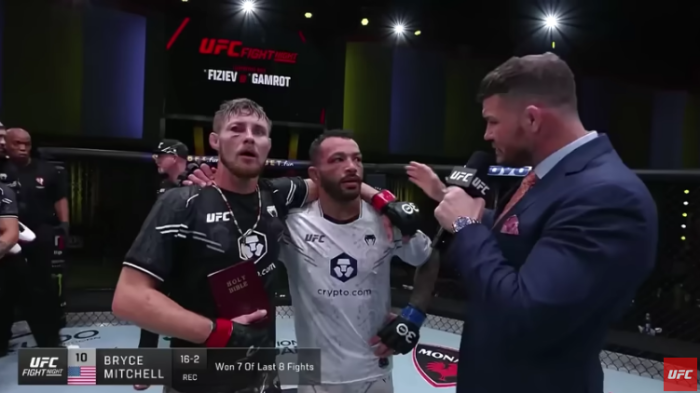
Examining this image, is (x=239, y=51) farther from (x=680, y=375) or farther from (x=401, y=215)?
(x=680, y=375)

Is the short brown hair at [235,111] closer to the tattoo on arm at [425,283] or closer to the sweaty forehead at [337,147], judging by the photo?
the sweaty forehead at [337,147]

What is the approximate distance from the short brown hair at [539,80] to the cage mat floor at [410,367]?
2150mm

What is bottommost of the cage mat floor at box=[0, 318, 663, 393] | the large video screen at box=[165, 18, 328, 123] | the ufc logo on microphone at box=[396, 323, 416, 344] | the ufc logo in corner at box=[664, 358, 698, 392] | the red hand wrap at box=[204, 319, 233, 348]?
the cage mat floor at box=[0, 318, 663, 393]

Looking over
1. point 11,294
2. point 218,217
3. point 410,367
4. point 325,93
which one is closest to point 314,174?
point 218,217

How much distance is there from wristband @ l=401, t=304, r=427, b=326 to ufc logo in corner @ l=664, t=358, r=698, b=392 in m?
2.46

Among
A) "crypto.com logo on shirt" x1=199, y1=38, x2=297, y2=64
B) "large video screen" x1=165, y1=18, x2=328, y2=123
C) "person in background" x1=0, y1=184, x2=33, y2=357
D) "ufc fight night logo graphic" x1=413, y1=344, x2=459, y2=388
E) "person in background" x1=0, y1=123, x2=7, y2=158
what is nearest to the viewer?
"ufc fight night logo graphic" x1=413, y1=344, x2=459, y2=388

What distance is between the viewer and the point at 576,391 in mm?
1313

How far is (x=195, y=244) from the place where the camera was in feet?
6.03

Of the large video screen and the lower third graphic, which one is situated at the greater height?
the large video screen

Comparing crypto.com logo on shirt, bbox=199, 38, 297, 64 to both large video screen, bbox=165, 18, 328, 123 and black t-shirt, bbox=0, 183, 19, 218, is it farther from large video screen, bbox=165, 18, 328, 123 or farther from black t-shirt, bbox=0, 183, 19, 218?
black t-shirt, bbox=0, 183, 19, 218

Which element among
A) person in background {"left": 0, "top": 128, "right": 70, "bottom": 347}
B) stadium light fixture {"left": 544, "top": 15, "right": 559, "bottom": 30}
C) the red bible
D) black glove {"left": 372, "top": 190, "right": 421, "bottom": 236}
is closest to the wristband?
black glove {"left": 372, "top": 190, "right": 421, "bottom": 236}

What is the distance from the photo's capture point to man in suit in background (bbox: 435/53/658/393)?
1162mm

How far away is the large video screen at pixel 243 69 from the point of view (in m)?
6.58

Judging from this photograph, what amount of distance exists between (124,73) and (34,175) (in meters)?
2.20
